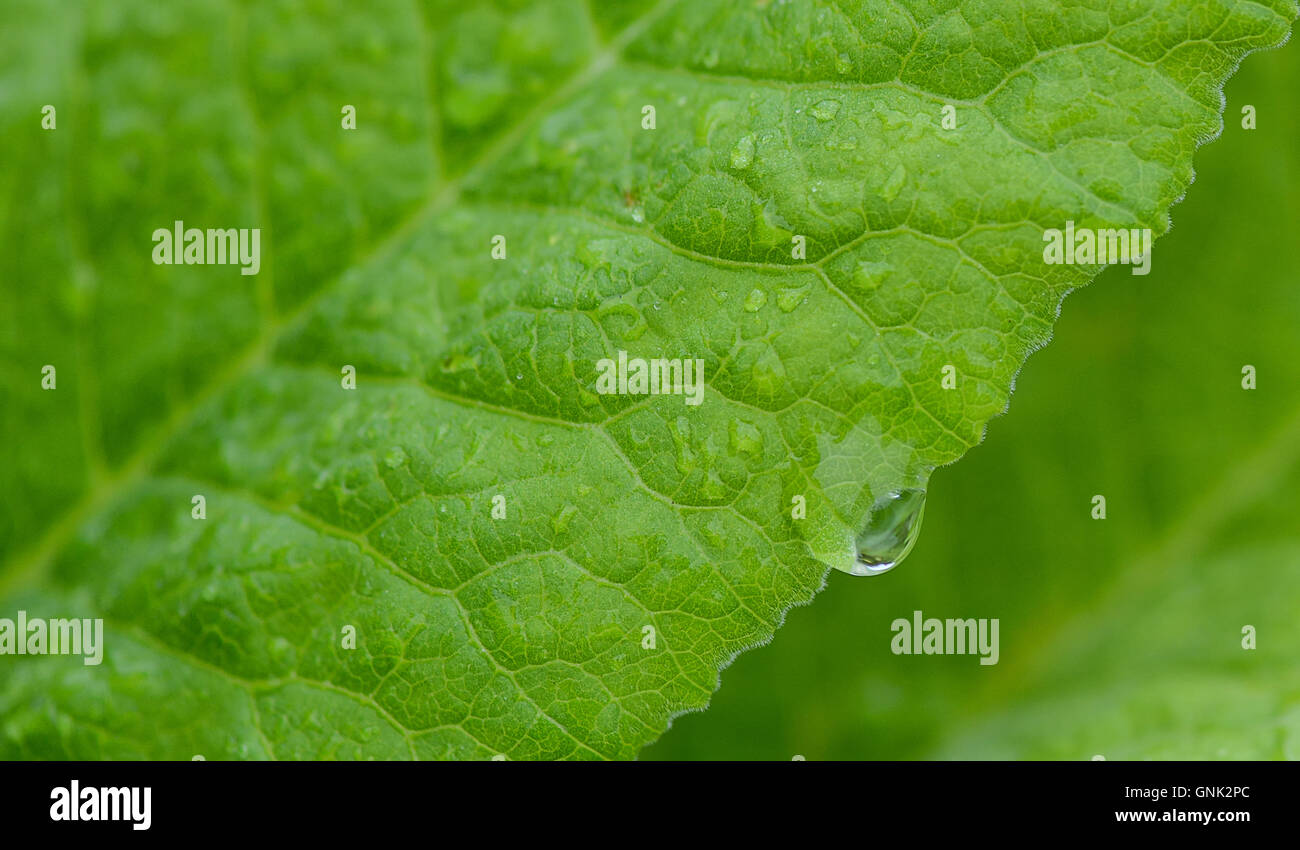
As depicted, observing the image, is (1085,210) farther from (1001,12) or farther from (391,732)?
(391,732)

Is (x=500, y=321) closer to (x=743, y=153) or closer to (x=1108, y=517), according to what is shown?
(x=743, y=153)

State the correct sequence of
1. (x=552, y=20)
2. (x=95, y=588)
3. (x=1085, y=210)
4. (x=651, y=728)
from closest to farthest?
(x=1085, y=210)
(x=651, y=728)
(x=552, y=20)
(x=95, y=588)

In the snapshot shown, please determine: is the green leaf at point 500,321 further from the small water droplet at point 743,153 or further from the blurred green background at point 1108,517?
the blurred green background at point 1108,517

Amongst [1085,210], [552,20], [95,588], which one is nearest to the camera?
[1085,210]

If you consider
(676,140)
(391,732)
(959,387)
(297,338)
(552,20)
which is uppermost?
(552,20)

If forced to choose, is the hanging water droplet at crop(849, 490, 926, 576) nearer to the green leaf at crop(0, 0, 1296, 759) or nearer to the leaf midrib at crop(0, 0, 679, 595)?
the green leaf at crop(0, 0, 1296, 759)

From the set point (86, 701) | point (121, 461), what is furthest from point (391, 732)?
point (121, 461)

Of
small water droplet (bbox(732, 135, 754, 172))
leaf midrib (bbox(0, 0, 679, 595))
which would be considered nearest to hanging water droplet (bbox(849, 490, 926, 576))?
small water droplet (bbox(732, 135, 754, 172))
